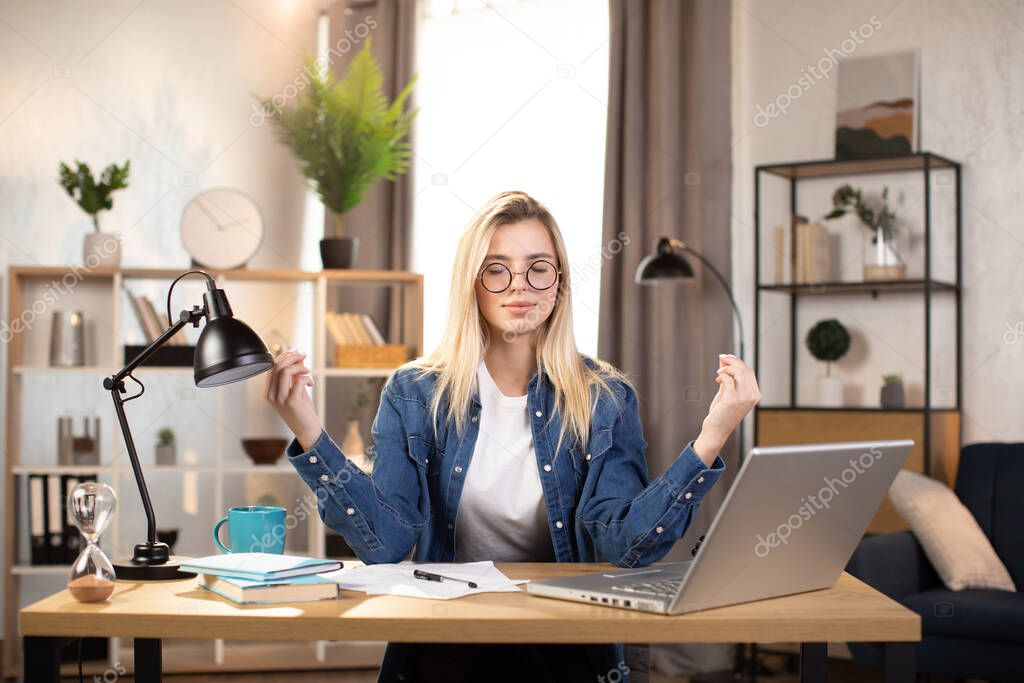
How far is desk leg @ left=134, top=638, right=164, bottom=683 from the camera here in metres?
1.60

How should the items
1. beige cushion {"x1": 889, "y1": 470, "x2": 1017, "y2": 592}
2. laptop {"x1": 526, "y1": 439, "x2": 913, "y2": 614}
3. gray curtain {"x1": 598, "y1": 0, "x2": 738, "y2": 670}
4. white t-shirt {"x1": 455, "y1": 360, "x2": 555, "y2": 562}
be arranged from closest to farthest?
laptop {"x1": 526, "y1": 439, "x2": 913, "y2": 614}, white t-shirt {"x1": 455, "y1": 360, "x2": 555, "y2": 562}, beige cushion {"x1": 889, "y1": 470, "x2": 1017, "y2": 592}, gray curtain {"x1": 598, "y1": 0, "x2": 738, "y2": 670}

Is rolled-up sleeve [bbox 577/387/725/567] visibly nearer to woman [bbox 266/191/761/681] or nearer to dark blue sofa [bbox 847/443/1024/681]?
woman [bbox 266/191/761/681]

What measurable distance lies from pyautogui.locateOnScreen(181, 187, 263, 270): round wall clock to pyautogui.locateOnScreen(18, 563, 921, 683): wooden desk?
267cm

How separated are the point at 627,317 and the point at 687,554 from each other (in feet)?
3.15

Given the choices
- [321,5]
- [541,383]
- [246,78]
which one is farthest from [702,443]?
[321,5]

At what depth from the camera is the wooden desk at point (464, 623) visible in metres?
1.33

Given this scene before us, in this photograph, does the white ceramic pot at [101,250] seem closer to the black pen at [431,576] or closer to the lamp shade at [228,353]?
the lamp shade at [228,353]

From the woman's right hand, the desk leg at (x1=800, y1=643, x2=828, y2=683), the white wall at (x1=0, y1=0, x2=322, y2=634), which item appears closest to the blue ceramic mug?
the woman's right hand

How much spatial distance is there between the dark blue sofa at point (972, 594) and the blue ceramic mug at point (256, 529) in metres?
1.92

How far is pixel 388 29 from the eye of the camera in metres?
4.74

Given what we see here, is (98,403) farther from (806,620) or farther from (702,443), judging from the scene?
(806,620)

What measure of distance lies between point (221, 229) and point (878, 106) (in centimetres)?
253

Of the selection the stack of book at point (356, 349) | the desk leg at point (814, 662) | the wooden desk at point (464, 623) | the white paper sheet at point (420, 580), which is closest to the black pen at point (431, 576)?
the white paper sheet at point (420, 580)

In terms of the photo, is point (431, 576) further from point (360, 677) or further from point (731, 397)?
point (360, 677)
